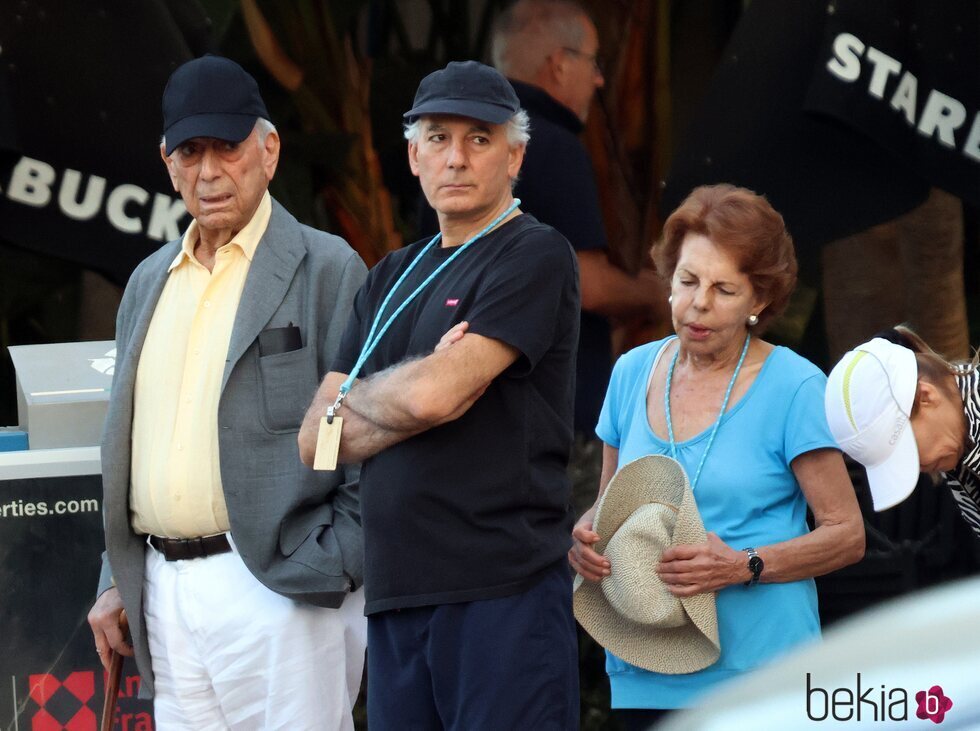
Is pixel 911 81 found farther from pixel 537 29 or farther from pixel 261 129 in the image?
pixel 261 129

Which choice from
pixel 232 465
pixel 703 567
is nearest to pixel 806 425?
pixel 703 567

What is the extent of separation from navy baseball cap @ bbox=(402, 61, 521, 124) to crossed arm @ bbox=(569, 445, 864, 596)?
3.30 feet

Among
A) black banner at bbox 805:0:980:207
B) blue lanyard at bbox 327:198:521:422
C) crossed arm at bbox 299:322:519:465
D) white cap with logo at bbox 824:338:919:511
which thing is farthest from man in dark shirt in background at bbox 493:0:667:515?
white cap with logo at bbox 824:338:919:511

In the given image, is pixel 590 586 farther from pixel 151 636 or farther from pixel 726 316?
pixel 151 636

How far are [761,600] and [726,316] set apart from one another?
0.63 meters

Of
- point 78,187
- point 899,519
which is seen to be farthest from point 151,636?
point 899,519

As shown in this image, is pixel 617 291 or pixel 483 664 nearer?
pixel 483 664

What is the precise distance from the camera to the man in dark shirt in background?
15.6 ft

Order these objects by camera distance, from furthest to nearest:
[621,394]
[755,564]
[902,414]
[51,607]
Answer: [51,607]
[621,394]
[755,564]
[902,414]

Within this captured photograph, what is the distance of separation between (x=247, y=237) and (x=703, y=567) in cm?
129

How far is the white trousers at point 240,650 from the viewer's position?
3496mm

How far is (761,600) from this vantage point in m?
3.43

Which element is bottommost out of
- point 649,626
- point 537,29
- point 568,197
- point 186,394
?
point 649,626

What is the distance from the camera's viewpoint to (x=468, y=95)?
3182 millimetres
